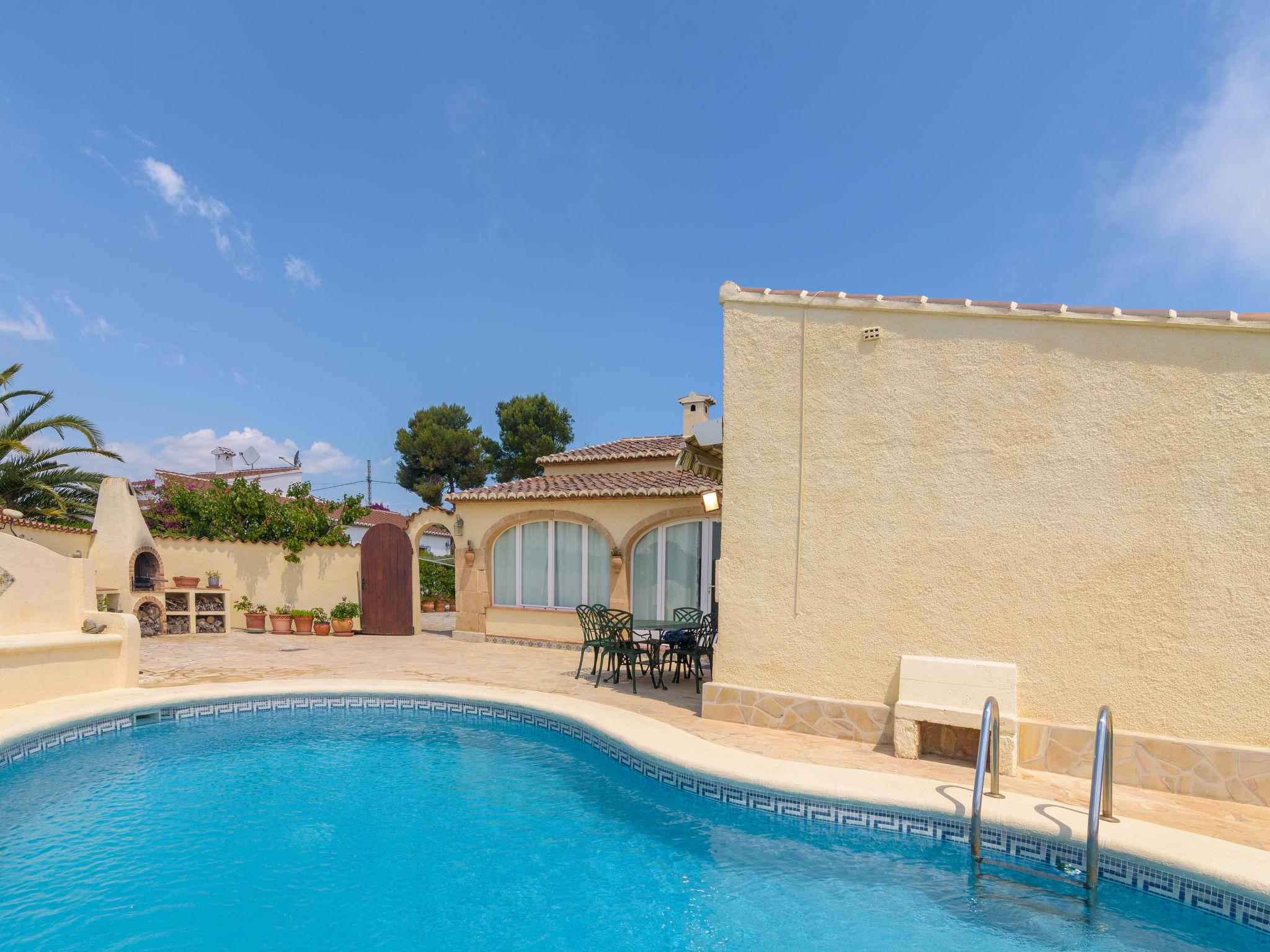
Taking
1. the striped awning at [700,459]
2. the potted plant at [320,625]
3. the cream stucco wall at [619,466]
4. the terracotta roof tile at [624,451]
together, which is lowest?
the potted plant at [320,625]

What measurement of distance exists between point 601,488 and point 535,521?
7.08 ft

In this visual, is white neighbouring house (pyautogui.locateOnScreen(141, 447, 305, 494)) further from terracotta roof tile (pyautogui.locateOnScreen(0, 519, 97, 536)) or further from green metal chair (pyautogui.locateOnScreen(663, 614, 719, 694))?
green metal chair (pyautogui.locateOnScreen(663, 614, 719, 694))

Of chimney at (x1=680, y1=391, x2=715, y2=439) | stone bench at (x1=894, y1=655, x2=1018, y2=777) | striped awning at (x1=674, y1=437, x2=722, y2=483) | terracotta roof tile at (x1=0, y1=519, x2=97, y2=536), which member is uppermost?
chimney at (x1=680, y1=391, x2=715, y2=439)

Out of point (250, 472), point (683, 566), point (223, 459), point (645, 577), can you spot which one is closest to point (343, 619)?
point (645, 577)

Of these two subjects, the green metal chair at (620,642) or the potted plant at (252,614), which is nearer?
the green metal chair at (620,642)

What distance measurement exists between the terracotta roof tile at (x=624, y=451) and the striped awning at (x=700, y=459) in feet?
29.9

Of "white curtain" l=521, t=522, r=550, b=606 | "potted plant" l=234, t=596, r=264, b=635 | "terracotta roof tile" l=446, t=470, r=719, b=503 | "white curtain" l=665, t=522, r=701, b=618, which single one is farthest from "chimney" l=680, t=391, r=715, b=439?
"potted plant" l=234, t=596, r=264, b=635

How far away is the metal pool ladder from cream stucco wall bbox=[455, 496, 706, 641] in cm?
976

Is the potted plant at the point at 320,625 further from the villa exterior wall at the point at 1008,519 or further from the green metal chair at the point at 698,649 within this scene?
the villa exterior wall at the point at 1008,519

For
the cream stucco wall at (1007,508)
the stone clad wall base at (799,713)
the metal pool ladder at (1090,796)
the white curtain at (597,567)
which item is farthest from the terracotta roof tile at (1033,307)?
the white curtain at (597,567)

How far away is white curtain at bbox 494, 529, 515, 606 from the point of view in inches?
687

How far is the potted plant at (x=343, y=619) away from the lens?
758 inches

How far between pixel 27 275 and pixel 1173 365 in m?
26.7

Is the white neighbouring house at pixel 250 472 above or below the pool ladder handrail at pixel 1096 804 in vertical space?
above
